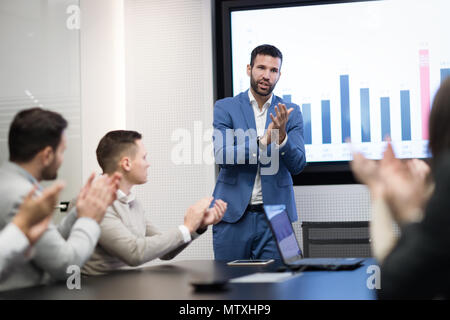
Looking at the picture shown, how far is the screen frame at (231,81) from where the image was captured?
4535mm

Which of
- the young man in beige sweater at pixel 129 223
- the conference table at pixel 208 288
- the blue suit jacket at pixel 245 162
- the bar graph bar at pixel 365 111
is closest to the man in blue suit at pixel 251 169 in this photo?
the blue suit jacket at pixel 245 162

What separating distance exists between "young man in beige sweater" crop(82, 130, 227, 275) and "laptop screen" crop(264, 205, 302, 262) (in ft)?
0.99

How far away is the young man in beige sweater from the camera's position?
7.88 feet

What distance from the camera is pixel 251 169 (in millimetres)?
3402

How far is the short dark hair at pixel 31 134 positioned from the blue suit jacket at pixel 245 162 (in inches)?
57.3

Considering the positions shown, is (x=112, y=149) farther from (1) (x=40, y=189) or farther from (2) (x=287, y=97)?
(2) (x=287, y=97)

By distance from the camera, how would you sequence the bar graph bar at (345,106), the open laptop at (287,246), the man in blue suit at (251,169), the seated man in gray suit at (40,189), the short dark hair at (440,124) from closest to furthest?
the short dark hair at (440,124) → the seated man in gray suit at (40,189) → the open laptop at (287,246) → the man in blue suit at (251,169) → the bar graph bar at (345,106)

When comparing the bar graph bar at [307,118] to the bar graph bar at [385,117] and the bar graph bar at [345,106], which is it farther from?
the bar graph bar at [385,117]

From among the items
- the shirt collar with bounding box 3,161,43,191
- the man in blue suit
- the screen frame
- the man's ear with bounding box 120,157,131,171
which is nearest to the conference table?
the shirt collar with bounding box 3,161,43,191

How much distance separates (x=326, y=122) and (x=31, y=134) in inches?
119

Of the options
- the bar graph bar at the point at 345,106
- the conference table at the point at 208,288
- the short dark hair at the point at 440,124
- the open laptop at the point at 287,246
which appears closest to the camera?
the short dark hair at the point at 440,124

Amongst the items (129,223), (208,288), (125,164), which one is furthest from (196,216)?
(208,288)

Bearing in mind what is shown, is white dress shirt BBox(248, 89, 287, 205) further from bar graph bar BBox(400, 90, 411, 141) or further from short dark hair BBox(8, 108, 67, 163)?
short dark hair BBox(8, 108, 67, 163)

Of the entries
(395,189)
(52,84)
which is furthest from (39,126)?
Answer: (52,84)
